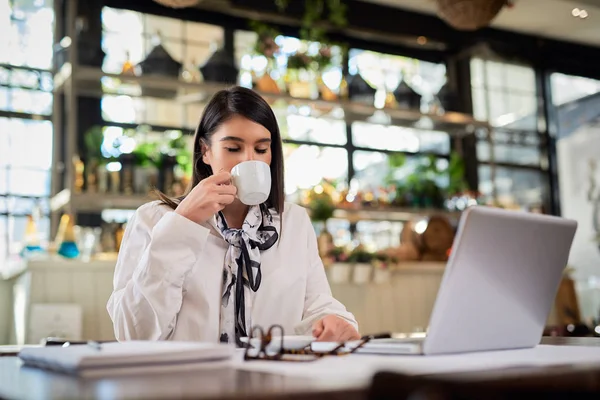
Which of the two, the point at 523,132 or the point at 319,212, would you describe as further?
the point at 523,132

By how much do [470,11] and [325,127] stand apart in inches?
107

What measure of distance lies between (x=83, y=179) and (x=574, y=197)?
5.01m

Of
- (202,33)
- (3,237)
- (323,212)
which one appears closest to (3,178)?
(3,237)

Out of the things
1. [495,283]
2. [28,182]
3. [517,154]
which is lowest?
[495,283]

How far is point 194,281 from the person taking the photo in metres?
1.74

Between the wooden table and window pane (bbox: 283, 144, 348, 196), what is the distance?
4481 millimetres

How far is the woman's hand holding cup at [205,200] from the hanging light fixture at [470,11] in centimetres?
191

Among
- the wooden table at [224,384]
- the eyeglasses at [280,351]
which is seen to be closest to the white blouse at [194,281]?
the eyeglasses at [280,351]

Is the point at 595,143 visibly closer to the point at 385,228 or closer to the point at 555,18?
the point at 555,18

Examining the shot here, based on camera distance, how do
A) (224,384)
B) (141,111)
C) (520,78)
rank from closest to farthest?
1. (224,384)
2. (141,111)
3. (520,78)

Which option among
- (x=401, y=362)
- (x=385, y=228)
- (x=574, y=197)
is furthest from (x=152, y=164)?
(x=574, y=197)

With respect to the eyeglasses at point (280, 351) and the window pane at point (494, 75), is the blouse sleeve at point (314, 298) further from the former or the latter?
the window pane at point (494, 75)

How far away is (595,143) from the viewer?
7.29m

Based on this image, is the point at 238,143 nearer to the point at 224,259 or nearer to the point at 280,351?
the point at 224,259
